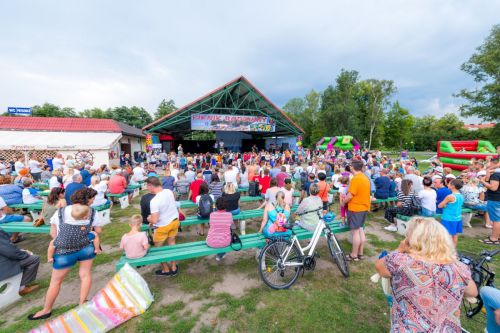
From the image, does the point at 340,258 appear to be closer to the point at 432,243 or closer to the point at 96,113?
the point at 432,243

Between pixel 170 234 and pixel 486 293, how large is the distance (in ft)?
12.0

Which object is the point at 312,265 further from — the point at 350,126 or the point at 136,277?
the point at 350,126

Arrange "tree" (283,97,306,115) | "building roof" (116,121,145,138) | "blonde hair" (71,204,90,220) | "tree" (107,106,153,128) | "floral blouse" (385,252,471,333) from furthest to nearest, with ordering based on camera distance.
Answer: "tree" (283,97,306,115) → "tree" (107,106,153,128) → "building roof" (116,121,145,138) → "blonde hair" (71,204,90,220) → "floral blouse" (385,252,471,333)

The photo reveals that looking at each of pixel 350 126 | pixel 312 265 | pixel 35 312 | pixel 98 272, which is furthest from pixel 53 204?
pixel 350 126

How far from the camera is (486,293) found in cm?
168

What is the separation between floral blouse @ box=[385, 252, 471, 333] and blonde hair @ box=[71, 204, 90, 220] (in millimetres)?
3106

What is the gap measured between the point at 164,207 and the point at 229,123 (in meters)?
14.9

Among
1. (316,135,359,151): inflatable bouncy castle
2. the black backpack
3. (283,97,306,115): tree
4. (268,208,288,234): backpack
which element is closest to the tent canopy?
the black backpack

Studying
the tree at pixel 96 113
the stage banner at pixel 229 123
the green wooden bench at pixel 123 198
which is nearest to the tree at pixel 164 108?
the tree at pixel 96 113

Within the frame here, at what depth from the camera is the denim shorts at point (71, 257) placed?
2453 millimetres

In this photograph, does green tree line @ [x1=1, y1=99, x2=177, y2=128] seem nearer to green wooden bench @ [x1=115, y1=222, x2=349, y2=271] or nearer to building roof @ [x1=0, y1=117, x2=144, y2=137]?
building roof @ [x1=0, y1=117, x2=144, y2=137]

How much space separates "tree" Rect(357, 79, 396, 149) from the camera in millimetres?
33250

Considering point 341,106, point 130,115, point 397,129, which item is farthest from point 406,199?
point 130,115

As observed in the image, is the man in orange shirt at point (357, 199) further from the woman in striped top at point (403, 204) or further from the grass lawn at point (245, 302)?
the woman in striped top at point (403, 204)
